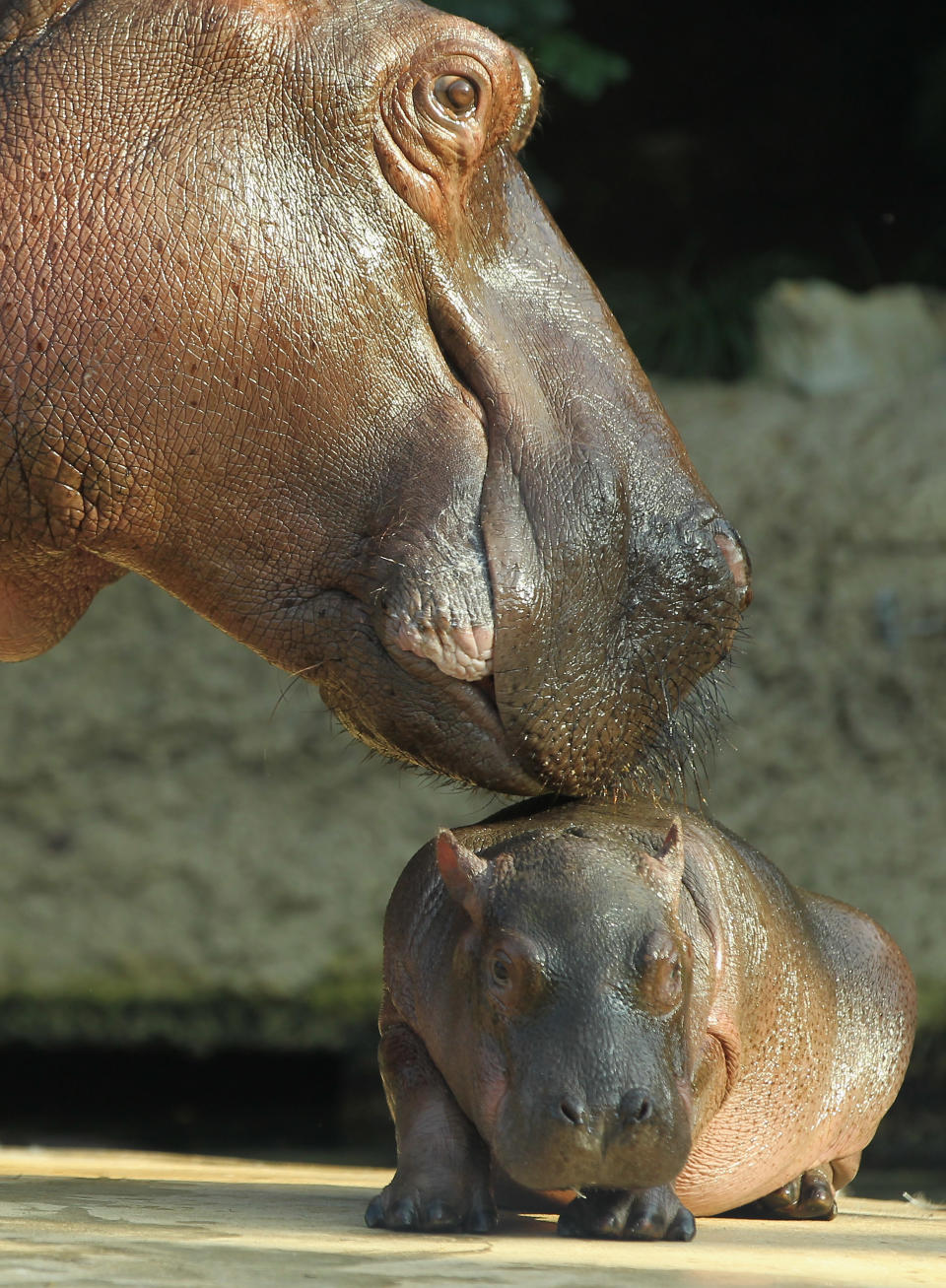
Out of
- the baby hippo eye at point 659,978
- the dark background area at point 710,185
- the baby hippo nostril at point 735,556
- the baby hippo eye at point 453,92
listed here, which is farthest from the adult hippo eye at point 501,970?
the dark background area at point 710,185

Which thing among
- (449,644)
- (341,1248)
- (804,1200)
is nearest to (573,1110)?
(341,1248)

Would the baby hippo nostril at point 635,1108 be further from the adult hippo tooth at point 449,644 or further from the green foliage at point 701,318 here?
the green foliage at point 701,318

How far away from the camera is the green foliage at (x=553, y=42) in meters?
5.88

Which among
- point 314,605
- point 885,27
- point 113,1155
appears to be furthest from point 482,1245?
point 885,27

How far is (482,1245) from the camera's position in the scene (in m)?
2.26

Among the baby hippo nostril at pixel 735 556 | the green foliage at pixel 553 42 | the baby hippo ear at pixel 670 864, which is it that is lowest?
the baby hippo ear at pixel 670 864

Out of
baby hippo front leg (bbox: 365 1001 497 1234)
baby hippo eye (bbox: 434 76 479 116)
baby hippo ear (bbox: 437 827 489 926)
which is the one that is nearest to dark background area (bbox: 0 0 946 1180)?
baby hippo front leg (bbox: 365 1001 497 1234)

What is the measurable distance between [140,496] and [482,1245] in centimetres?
113

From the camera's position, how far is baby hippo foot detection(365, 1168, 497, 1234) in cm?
243

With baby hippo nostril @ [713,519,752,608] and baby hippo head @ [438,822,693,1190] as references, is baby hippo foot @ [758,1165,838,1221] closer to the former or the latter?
baby hippo head @ [438,822,693,1190]

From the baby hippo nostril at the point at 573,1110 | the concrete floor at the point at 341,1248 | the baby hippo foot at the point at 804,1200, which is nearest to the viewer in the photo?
the concrete floor at the point at 341,1248

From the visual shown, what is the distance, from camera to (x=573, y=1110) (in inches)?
91.5

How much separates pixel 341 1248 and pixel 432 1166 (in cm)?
36

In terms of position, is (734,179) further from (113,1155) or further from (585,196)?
(113,1155)
